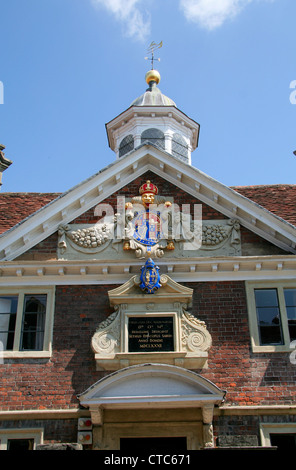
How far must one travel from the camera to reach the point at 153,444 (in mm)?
12305

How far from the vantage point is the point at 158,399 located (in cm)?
1195

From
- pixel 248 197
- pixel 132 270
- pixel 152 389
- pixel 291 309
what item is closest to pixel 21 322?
pixel 132 270

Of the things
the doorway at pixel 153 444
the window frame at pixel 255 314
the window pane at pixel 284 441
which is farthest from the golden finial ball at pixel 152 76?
the window pane at pixel 284 441

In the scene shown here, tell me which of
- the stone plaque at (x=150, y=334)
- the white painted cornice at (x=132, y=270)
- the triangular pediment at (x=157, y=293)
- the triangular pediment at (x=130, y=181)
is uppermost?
the triangular pediment at (x=130, y=181)

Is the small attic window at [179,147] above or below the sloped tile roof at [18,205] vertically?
above

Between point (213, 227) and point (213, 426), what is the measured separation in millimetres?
4720

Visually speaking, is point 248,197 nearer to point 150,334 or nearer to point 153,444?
point 150,334

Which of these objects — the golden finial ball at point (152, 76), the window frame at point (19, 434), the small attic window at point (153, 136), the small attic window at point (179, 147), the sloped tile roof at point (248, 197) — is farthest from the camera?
the golden finial ball at point (152, 76)

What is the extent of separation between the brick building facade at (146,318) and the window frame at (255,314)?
0.08 ft

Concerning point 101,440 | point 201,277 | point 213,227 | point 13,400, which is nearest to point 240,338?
point 201,277

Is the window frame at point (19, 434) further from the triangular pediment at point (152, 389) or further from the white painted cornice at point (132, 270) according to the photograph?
the white painted cornice at point (132, 270)

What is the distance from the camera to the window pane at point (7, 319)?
44.1 ft

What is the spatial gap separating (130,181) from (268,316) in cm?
492
